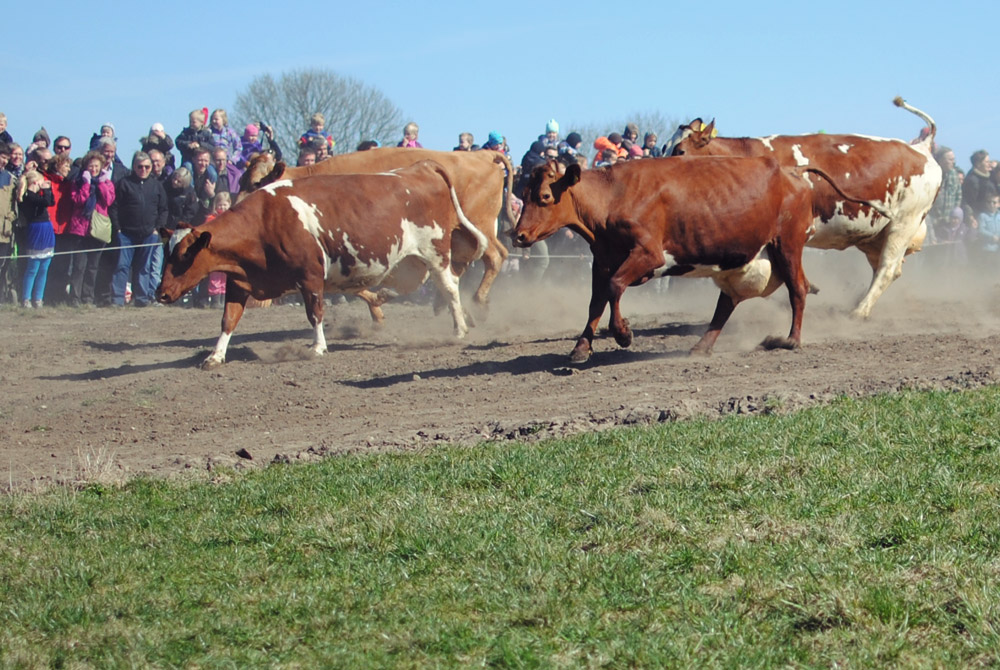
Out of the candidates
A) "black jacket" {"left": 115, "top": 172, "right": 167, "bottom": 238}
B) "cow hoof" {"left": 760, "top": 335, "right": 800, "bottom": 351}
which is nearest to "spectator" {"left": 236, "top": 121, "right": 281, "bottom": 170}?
"black jacket" {"left": 115, "top": 172, "right": 167, "bottom": 238}

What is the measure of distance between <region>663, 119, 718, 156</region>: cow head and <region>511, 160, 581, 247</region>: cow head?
2.86m

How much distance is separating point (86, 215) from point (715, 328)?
9.81 metres

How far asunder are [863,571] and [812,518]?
0.69 m

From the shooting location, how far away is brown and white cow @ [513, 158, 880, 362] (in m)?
10.8

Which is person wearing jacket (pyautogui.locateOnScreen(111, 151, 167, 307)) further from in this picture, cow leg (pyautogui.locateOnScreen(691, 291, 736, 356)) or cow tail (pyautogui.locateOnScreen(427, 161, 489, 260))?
cow leg (pyautogui.locateOnScreen(691, 291, 736, 356))

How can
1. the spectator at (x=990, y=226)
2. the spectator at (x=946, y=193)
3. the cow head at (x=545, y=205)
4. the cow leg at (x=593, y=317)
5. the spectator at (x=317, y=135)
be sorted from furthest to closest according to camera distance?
the spectator at (x=990, y=226)
the spectator at (x=946, y=193)
the spectator at (x=317, y=135)
the cow leg at (x=593, y=317)
the cow head at (x=545, y=205)

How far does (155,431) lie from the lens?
9414 millimetres

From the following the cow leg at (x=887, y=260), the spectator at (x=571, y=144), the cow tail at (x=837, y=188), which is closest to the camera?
the cow tail at (x=837, y=188)

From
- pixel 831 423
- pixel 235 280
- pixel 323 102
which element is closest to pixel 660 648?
pixel 831 423

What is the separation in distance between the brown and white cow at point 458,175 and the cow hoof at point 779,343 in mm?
4712

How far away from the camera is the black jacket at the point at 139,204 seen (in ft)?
58.6

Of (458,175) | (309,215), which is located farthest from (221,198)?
(309,215)

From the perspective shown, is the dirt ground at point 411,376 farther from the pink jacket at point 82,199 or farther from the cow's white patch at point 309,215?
the pink jacket at point 82,199

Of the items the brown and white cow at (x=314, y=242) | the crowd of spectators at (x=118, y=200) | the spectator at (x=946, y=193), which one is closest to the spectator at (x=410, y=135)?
the crowd of spectators at (x=118, y=200)
